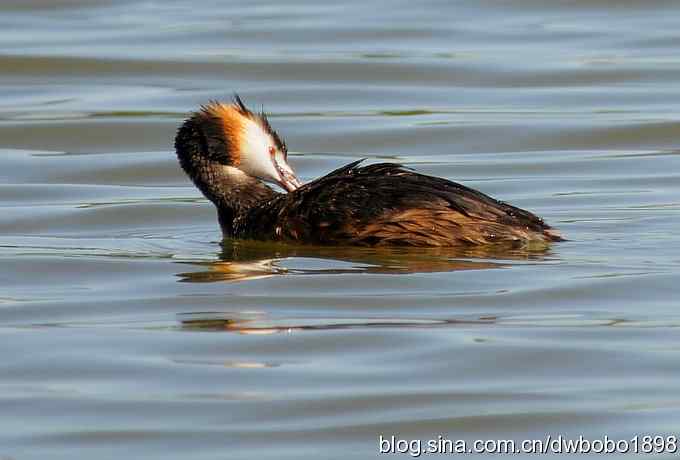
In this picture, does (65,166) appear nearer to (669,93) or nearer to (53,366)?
(669,93)

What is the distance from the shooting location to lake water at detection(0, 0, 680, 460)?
7180 millimetres

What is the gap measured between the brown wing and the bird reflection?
0.05 m

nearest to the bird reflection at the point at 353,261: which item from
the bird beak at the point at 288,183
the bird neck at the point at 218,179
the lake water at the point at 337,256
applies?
the lake water at the point at 337,256

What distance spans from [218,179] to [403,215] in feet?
5.20

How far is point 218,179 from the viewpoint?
11.1 meters

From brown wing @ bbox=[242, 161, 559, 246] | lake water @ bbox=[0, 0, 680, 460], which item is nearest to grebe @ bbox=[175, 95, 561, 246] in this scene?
brown wing @ bbox=[242, 161, 559, 246]

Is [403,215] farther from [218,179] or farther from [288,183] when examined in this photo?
[218,179]

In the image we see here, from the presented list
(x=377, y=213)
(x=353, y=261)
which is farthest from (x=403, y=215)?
(x=353, y=261)

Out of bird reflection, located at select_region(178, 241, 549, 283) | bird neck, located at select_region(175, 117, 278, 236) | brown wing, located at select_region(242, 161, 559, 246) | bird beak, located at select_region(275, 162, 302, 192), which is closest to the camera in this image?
bird reflection, located at select_region(178, 241, 549, 283)

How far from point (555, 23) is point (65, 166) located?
735 centimetres

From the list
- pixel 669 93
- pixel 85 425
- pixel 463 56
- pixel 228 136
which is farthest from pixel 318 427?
pixel 463 56

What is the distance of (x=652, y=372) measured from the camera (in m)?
7.60

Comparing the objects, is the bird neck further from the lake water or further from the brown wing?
the brown wing

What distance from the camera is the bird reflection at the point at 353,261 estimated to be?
31.9 feet
